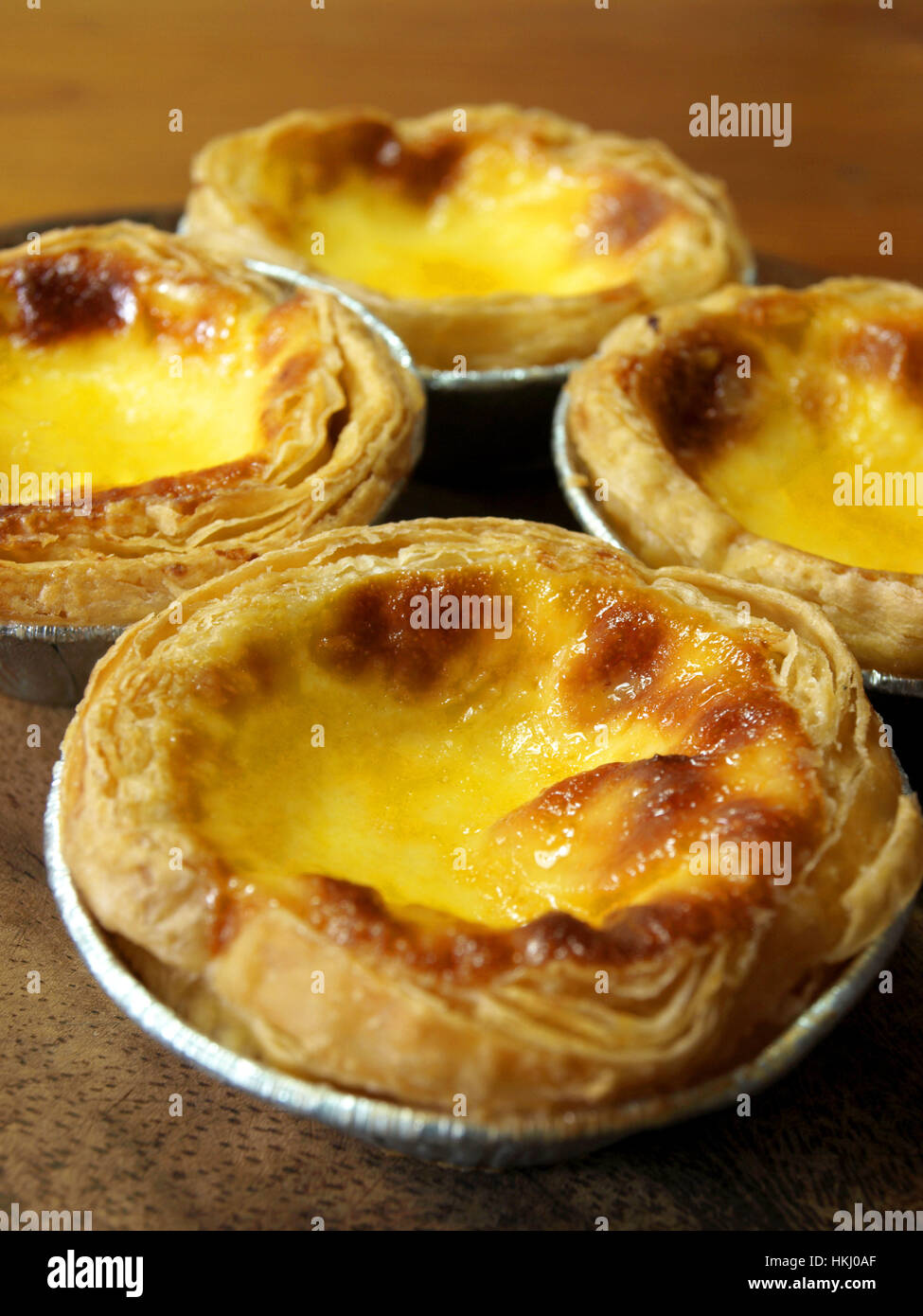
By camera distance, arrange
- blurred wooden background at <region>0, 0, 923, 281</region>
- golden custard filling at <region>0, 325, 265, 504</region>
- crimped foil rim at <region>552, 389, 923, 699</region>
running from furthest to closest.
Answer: blurred wooden background at <region>0, 0, 923, 281</region>
golden custard filling at <region>0, 325, 265, 504</region>
crimped foil rim at <region>552, 389, 923, 699</region>

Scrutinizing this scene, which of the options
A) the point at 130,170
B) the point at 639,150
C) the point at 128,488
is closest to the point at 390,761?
the point at 128,488

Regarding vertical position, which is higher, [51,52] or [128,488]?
[51,52]

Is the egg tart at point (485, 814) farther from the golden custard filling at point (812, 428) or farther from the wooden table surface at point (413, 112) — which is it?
the golden custard filling at point (812, 428)

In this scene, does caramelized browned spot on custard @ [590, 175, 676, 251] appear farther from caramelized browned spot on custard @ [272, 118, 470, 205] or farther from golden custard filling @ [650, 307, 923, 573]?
golden custard filling @ [650, 307, 923, 573]

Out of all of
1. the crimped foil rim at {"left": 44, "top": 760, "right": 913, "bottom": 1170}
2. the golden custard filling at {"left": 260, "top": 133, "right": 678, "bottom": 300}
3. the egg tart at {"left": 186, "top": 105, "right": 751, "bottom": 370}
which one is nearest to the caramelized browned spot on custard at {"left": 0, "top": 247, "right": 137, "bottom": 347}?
the egg tart at {"left": 186, "top": 105, "right": 751, "bottom": 370}

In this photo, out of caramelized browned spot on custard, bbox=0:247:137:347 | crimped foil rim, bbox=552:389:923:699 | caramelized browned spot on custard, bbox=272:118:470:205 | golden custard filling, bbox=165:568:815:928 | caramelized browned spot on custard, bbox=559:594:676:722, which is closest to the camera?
golden custard filling, bbox=165:568:815:928

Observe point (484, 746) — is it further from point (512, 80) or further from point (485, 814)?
point (512, 80)

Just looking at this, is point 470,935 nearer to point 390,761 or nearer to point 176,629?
point 390,761
